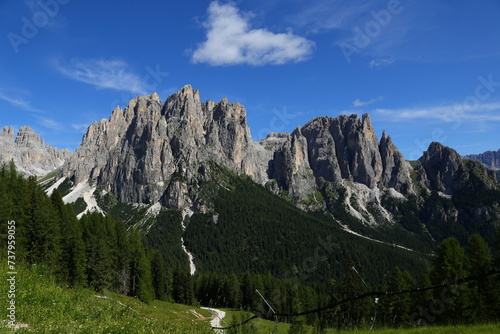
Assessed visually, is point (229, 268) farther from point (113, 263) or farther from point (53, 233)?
point (53, 233)

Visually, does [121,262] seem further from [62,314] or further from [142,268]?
[62,314]

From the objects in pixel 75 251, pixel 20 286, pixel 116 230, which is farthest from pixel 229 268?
pixel 20 286

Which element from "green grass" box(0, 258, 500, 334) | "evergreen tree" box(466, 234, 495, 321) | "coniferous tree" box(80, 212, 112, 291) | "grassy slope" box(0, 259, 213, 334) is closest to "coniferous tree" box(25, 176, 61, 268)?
"coniferous tree" box(80, 212, 112, 291)

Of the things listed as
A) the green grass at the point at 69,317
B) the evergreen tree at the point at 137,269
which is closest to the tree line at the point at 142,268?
the evergreen tree at the point at 137,269

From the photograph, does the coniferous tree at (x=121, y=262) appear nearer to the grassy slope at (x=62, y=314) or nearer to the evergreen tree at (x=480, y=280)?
the grassy slope at (x=62, y=314)

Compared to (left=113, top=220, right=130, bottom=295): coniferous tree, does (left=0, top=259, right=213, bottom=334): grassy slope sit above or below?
above

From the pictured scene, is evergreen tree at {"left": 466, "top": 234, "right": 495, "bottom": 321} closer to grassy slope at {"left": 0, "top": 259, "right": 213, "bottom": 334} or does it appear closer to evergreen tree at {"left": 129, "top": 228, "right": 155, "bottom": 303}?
grassy slope at {"left": 0, "top": 259, "right": 213, "bottom": 334}

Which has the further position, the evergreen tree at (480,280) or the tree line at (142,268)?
the evergreen tree at (480,280)

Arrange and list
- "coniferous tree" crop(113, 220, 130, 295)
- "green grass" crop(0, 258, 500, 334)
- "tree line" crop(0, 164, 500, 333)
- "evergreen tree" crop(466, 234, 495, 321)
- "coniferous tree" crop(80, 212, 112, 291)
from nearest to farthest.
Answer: "green grass" crop(0, 258, 500, 334), "tree line" crop(0, 164, 500, 333), "evergreen tree" crop(466, 234, 495, 321), "coniferous tree" crop(80, 212, 112, 291), "coniferous tree" crop(113, 220, 130, 295)

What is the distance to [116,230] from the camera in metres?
58.9

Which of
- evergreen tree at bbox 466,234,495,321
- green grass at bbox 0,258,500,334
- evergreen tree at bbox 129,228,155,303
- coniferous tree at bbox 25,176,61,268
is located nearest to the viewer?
green grass at bbox 0,258,500,334

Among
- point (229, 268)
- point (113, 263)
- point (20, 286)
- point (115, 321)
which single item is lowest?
point (229, 268)

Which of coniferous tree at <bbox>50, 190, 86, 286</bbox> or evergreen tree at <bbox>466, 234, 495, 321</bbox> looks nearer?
evergreen tree at <bbox>466, 234, 495, 321</bbox>

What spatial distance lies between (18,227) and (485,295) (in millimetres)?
47571
